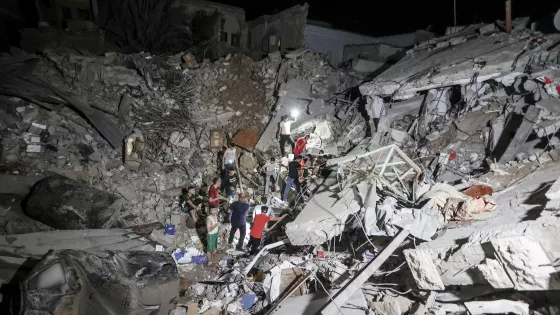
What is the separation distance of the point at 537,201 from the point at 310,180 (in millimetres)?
4244

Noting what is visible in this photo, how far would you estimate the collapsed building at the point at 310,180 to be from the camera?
3.88 meters

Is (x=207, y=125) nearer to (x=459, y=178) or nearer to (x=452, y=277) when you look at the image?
(x=459, y=178)

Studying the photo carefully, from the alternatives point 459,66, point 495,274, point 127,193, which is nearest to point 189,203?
point 127,193

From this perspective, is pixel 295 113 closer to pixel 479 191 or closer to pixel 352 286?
pixel 479 191

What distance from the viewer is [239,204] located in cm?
641

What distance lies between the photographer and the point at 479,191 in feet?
16.9

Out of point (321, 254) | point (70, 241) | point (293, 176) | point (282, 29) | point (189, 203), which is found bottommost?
point (70, 241)

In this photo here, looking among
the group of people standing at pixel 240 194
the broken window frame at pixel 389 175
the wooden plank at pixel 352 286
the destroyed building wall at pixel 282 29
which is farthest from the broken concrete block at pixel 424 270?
the destroyed building wall at pixel 282 29

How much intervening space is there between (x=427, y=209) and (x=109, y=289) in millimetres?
4584

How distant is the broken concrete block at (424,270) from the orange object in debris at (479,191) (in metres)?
1.87

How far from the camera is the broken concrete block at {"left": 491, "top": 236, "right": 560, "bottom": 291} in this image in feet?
9.29

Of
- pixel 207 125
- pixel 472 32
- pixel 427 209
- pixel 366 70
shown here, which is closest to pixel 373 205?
pixel 427 209

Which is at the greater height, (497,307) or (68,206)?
(497,307)

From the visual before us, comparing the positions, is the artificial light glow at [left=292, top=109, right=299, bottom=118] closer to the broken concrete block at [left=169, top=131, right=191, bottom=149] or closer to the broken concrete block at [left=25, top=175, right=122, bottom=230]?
the broken concrete block at [left=169, top=131, right=191, bottom=149]
